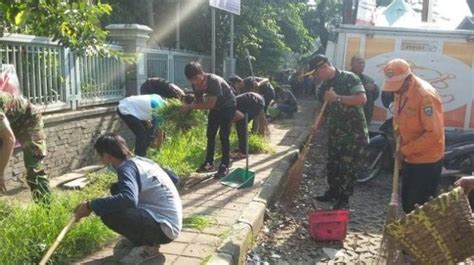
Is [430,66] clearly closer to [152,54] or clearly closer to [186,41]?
Result: [152,54]

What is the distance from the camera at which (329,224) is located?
4383 mm

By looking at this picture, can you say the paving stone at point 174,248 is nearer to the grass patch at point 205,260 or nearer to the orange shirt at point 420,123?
the grass patch at point 205,260

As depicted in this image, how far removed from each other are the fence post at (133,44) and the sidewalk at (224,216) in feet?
9.57

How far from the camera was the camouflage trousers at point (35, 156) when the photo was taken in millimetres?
4293

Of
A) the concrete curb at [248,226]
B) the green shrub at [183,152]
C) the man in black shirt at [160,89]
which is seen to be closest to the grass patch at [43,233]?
the concrete curb at [248,226]

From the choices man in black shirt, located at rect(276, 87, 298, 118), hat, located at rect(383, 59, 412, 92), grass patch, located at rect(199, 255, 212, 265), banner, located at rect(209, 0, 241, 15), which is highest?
banner, located at rect(209, 0, 241, 15)

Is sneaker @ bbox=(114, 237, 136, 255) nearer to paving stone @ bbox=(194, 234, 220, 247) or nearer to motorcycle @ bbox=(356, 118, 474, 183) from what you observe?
paving stone @ bbox=(194, 234, 220, 247)

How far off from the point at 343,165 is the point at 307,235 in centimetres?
92

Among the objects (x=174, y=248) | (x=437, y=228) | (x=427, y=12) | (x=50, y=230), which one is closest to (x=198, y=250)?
(x=174, y=248)

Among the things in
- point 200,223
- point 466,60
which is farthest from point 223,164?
point 466,60

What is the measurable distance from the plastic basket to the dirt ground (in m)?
1.47

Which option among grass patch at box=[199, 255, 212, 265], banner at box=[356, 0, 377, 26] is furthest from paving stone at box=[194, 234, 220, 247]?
banner at box=[356, 0, 377, 26]

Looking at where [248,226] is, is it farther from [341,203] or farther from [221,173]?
[221,173]

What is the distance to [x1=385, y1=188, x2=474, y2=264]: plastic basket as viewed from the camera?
2736 mm
